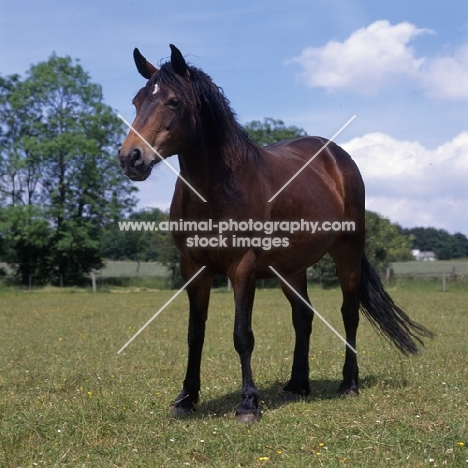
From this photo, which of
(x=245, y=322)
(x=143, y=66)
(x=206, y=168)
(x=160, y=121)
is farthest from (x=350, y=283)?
(x=143, y=66)

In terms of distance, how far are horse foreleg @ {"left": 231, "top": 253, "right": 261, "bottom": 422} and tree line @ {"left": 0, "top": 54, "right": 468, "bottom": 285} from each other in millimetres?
33168

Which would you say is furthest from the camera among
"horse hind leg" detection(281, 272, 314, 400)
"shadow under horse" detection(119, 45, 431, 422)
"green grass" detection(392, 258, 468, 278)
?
"green grass" detection(392, 258, 468, 278)

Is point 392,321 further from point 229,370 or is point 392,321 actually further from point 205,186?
point 205,186

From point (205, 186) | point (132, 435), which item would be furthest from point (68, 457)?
point (205, 186)

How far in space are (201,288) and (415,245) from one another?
92.6 meters

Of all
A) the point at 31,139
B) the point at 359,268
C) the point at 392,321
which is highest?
the point at 31,139

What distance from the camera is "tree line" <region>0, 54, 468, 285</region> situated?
39.4m

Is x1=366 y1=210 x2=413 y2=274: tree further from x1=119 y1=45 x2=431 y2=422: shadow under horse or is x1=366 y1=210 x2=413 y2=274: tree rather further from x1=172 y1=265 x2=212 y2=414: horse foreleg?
x1=172 y1=265 x2=212 y2=414: horse foreleg

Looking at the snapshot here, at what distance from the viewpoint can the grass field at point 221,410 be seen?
3.97m

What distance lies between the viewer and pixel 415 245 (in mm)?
93688

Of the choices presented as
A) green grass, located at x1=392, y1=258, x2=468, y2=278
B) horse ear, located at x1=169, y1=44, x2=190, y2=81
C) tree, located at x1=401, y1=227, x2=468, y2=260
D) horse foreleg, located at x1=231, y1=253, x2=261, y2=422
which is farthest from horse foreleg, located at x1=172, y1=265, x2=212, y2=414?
tree, located at x1=401, y1=227, x2=468, y2=260

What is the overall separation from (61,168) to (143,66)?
3754cm

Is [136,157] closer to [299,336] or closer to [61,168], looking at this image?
[299,336]

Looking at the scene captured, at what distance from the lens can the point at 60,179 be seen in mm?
40969
